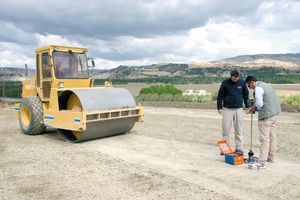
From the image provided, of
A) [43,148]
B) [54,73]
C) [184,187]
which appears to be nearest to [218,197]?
[184,187]

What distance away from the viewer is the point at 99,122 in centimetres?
940

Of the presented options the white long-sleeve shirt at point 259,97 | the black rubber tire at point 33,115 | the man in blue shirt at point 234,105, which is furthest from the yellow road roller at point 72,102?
the white long-sleeve shirt at point 259,97

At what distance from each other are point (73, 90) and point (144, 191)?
15.5 ft

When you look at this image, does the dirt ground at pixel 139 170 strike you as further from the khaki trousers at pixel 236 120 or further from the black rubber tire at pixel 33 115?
the khaki trousers at pixel 236 120

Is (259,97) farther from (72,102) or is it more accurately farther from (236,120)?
(72,102)

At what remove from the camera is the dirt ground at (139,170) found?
223 inches

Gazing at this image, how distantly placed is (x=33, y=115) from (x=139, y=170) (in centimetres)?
510

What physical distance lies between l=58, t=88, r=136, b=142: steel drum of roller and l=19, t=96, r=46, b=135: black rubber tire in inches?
40.3

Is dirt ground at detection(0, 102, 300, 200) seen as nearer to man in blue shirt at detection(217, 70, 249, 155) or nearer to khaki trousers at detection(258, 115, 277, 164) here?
khaki trousers at detection(258, 115, 277, 164)

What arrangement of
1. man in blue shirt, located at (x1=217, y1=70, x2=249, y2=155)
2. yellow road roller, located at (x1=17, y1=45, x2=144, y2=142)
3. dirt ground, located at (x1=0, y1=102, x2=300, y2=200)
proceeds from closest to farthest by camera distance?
dirt ground, located at (x1=0, y1=102, x2=300, y2=200), man in blue shirt, located at (x1=217, y1=70, x2=249, y2=155), yellow road roller, located at (x1=17, y1=45, x2=144, y2=142)

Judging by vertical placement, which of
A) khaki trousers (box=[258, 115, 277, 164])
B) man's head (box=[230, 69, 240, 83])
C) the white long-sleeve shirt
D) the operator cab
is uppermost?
the operator cab

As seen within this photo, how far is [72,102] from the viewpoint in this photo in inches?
399

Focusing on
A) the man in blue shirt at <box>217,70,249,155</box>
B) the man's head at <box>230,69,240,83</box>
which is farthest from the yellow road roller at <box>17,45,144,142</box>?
the man's head at <box>230,69,240,83</box>

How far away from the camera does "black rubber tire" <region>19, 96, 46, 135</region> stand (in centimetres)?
1061
